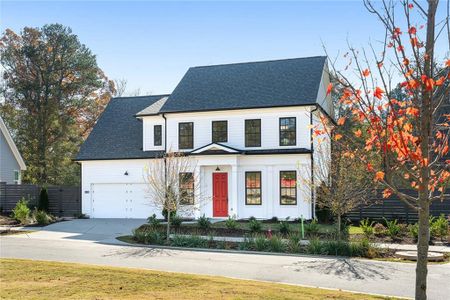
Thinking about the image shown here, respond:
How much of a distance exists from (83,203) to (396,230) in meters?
20.0

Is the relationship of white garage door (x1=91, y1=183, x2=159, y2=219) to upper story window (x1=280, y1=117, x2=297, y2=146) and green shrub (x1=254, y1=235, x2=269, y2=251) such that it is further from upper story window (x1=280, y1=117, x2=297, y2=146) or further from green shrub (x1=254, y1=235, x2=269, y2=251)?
green shrub (x1=254, y1=235, x2=269, y2=251)

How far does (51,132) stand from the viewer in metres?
45.5

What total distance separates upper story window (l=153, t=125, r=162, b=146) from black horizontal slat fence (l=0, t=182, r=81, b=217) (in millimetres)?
6298

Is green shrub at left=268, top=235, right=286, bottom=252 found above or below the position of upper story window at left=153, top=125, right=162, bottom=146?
below

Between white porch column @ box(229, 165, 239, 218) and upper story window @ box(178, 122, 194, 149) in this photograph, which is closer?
white porch column @ box(229, 165, 239, 218)

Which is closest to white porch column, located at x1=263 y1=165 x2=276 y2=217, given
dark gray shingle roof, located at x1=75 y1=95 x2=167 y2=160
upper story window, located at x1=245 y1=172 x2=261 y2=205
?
upper story window, located at x1=245 y1=172 x2=261 y2=205

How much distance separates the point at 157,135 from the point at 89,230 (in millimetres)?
8583

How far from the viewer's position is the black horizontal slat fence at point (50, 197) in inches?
1220

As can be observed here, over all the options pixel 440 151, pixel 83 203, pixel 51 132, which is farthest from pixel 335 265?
pixel 51 132

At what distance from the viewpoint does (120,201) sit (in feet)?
100

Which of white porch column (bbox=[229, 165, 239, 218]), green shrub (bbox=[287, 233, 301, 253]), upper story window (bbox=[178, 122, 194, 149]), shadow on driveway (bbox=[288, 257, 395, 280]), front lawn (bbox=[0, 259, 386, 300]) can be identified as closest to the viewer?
front lawn (bbox=[0, 259, 386, 300])

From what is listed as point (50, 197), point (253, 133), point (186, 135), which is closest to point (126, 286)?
point (253, 133)

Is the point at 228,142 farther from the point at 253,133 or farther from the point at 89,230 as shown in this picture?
the point at 89,230

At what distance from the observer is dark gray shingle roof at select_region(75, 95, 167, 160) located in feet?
101
